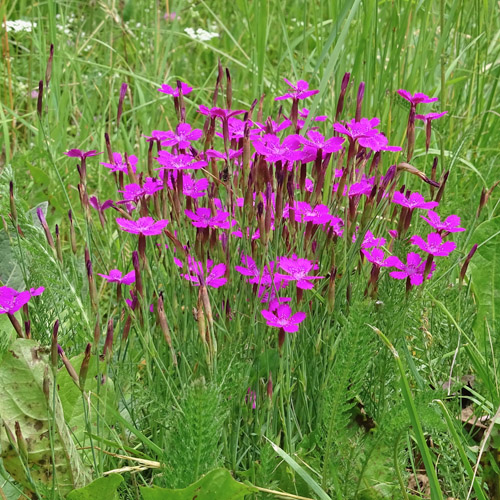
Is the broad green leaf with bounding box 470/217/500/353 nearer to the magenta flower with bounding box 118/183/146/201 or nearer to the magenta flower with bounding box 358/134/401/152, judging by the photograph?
the magenta flower with bounding box 358/134/401/152

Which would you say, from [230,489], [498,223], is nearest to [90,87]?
[498,223]

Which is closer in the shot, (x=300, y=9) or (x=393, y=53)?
(x=393, y=53)

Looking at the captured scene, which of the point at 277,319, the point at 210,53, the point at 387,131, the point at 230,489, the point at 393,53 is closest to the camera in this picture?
the point at 230,489

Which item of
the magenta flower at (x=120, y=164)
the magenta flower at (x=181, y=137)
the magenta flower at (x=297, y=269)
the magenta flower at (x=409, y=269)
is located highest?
the magenta flower at (x=181, y=137)

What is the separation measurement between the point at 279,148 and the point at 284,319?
0.94 ft

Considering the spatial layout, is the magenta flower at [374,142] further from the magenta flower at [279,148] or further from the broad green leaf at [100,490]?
the broad green leaf at [100,490]

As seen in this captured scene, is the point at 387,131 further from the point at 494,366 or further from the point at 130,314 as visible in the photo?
the point at 130,314

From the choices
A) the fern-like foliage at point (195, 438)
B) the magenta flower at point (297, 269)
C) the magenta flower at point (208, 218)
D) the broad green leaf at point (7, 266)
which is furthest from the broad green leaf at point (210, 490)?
the broad green leaf at point (7, 266)

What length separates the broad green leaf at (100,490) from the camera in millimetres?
915

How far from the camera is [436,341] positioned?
135 centimetres

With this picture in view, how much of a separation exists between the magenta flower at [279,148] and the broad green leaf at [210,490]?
49 cm

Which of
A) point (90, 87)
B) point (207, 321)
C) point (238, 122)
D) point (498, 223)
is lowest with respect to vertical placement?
point (90, 87)

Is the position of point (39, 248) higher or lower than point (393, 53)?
lower

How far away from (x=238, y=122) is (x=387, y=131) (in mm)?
623
